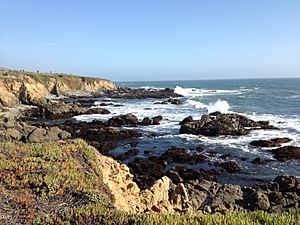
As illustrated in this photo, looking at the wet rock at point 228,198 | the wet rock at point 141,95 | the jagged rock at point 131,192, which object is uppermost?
the jagged rock at point 131,192

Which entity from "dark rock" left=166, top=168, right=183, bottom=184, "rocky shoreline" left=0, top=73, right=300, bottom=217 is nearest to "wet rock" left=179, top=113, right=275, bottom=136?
"rocky shoreline" left=0, top=73, right=300, bottom=217

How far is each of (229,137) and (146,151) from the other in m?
9.35

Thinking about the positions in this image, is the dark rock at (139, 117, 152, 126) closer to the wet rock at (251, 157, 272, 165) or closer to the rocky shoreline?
the rocky shoreline

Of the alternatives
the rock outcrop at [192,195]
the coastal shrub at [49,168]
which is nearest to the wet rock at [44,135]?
the rock outcrop at [192,195]

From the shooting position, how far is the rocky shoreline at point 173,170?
1258 centimetres

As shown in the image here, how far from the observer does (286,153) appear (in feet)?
81.6

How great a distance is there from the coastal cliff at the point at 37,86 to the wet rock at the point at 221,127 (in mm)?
29960

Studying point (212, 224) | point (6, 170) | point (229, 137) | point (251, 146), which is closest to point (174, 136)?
point (229, 137)

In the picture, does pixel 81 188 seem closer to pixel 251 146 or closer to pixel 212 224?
pixel 212 224

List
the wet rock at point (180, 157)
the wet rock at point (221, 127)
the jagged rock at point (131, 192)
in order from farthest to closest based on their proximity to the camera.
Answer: the wet rock at point (221, 127), the wet rock at point (180, 157), the jagged rock at point (131, 192)

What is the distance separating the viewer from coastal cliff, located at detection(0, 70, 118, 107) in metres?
55.4

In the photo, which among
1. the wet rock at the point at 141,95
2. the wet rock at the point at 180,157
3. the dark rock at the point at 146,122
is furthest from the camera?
the wet rock at the point at 141,95

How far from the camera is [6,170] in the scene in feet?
31.6

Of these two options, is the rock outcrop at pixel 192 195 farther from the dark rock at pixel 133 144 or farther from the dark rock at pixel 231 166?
the dark rock at pixel 133 144
